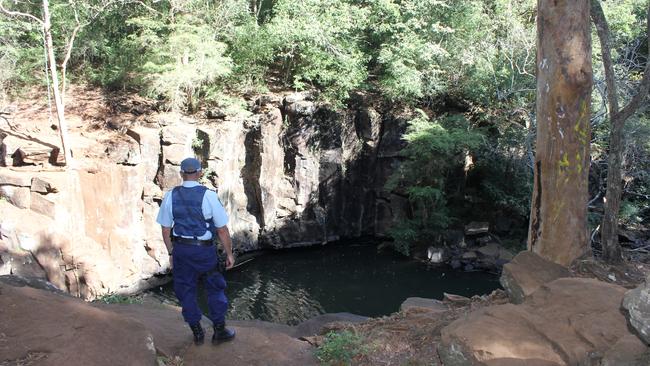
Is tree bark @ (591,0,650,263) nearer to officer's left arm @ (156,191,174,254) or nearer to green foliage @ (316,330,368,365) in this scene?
green foliage @ (316,330,368,365)

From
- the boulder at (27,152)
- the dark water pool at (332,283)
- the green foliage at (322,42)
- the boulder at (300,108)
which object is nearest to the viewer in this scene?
the boulder at (27,152)

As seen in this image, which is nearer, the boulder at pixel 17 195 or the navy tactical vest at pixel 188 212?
the navy tactical vest at pixel 188 212

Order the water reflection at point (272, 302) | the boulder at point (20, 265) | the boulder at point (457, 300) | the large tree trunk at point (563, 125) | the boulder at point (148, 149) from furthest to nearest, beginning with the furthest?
the boulder at point (148, 149) < the water reflection at point (272, 302) < the boulder at point (20, 265) < the boulder at point (457, 300) < the large tree trunk at point (563, 125)

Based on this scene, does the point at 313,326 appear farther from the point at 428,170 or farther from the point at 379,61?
the point at 379,61

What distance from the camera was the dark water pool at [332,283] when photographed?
12125mm

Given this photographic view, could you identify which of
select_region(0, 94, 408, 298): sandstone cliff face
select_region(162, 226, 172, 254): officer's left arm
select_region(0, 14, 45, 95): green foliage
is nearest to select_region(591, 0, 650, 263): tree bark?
select_region(162, 226, 172, 254): officer's left arm

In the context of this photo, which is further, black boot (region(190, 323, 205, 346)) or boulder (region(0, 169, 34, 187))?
boulder (region(0, 169, 34, 187))

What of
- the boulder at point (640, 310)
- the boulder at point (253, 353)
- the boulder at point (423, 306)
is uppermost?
the boulder at point (640, 310)

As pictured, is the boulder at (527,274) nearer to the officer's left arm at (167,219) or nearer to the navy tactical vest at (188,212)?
the navy tactical vest at (188,212)

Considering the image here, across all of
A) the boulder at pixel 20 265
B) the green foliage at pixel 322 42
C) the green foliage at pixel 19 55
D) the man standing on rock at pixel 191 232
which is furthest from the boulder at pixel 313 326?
the green foliage at pixel 19 55

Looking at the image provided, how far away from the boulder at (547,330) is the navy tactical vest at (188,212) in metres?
2.21

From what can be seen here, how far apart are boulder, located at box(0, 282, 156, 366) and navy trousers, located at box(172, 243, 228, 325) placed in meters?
0.44

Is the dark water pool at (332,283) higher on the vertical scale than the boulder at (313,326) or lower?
lower

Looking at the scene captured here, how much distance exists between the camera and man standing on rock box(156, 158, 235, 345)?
4066 mm
